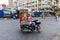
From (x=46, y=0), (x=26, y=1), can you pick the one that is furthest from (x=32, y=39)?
(x=26, y=1)

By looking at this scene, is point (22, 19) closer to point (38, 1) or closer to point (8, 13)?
point (8, 13)

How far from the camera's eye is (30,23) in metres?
15.8

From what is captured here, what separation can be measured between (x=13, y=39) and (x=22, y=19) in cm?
541

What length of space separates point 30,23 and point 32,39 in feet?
14.1

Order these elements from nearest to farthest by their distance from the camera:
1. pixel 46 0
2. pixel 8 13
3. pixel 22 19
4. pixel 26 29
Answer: pixel 26 29 < pixel 22 19 < pixel 8 13 < pixel 46 0

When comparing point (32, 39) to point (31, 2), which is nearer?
point (32, 39)

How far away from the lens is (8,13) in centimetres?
4191

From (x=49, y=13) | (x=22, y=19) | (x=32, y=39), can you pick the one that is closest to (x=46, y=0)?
(x=49, y=13)

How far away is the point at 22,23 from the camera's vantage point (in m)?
15.9

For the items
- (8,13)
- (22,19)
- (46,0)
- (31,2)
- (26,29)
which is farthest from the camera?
(31,2)

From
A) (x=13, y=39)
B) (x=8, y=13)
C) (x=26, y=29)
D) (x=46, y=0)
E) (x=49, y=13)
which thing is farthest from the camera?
(x=46, y=0)

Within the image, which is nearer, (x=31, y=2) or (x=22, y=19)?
(x=22, y=19)

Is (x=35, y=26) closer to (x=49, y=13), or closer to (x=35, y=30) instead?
(x=35, y=30)

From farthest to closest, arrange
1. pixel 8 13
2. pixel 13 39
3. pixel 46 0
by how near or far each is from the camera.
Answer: pixel 46 0 < pixel 8 13 < pixel 13 39
